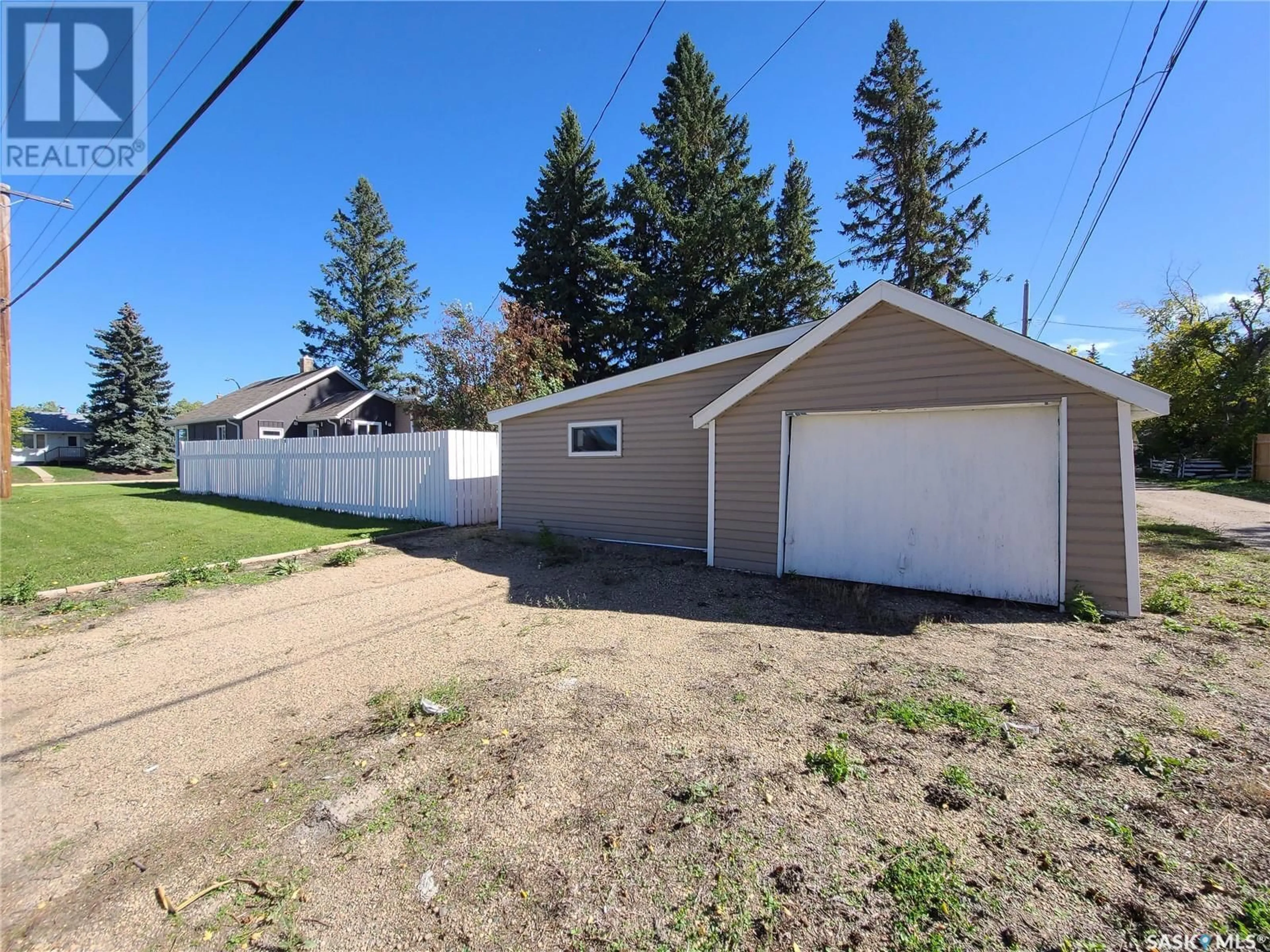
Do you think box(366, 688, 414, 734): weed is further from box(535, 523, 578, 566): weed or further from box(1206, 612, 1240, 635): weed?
box(1206, 612, 1240, 635): weed

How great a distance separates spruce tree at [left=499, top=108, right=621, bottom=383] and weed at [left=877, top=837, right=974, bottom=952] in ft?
70.0

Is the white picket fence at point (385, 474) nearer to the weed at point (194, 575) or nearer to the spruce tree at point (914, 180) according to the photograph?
the weed at point (194, 575)

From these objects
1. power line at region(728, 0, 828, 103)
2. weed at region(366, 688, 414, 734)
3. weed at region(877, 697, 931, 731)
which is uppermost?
power line at region(728, 0, 828, 103)

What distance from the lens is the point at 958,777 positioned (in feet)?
8.51

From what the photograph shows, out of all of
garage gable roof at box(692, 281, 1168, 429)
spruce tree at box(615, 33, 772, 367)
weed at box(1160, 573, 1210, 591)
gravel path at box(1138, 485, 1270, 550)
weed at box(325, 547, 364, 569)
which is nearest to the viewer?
garage gable roof at box(692, 281, 1168, 429)

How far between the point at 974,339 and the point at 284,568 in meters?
9.12

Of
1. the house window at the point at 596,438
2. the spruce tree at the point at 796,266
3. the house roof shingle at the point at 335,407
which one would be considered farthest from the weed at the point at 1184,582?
the house roof shingle at the point at 335,407

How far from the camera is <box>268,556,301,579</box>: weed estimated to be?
702 centimetres

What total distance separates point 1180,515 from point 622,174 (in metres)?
22.8

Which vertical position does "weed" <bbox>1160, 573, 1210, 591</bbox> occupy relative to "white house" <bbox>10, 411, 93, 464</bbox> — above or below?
below

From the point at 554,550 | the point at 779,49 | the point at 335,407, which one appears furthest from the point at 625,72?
the point at 335,407

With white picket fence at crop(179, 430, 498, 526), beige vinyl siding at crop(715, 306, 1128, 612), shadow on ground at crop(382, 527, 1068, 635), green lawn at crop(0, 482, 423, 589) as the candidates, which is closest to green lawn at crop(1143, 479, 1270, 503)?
beige vinyl siding at crop(715, 306, 1128, 612)

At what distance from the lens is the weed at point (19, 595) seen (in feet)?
18.7

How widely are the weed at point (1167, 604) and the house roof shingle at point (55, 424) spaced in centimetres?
6334
